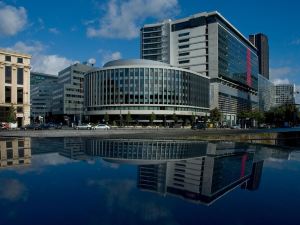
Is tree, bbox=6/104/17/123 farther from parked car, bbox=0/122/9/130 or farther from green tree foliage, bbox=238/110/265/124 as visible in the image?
green tree foliage, bbox=238/110/265/124

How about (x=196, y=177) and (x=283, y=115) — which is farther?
(x=283, y=115)

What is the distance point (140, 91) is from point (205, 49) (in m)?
57.0

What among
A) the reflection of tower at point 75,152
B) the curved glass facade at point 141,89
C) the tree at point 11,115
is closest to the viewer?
the reflection of tower at point 75,152

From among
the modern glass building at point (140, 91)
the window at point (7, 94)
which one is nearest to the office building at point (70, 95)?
the modern glass building at point (140, 91)

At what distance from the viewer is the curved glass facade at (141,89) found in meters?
130

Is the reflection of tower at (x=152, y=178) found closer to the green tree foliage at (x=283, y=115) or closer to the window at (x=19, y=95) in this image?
the window at (x=19, y=95)

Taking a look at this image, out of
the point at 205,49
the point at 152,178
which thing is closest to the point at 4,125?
the point at 152,178

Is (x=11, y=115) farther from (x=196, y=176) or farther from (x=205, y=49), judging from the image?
(x=205, y=49)

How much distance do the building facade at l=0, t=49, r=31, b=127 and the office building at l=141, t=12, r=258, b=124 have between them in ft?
322

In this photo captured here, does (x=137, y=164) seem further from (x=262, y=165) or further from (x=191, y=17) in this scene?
(x=191, y=17)

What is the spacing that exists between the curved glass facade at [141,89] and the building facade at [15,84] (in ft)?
153

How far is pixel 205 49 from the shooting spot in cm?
16625

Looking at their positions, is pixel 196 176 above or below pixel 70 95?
below

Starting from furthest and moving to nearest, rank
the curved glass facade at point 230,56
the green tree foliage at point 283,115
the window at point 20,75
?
the curved glass facade at point 230,56 → the green tree foliage at point 283,115 → the window at point 20,75
